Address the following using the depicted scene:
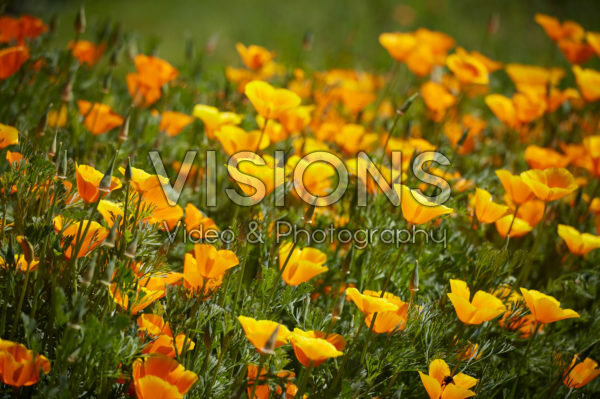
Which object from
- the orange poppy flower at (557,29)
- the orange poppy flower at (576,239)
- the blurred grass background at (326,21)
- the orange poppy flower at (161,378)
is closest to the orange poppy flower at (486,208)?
the orange poppy flower at (576,239)

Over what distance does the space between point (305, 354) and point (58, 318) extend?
429mm

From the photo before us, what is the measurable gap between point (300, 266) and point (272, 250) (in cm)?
14

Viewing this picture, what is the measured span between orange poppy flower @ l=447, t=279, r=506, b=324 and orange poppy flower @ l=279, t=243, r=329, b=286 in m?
0.27

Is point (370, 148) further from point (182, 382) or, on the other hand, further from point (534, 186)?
point (182, 382)

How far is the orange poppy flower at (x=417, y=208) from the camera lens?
1.24 metres

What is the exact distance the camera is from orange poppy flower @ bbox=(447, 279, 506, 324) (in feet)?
3.78

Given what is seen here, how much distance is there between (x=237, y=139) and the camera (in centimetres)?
158

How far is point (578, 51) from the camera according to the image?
95.2 inches

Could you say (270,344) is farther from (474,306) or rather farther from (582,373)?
(582,373)

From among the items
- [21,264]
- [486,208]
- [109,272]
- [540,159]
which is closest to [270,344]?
[109,272]

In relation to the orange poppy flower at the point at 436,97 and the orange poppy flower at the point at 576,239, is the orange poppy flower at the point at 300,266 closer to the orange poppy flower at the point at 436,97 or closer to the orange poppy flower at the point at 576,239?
the orange poppy flower at the point at 576,239

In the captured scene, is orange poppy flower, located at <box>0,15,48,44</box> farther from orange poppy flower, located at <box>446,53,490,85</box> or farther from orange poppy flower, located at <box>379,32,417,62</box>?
orange poppy flower, located at <box>446,53,490,85</box>

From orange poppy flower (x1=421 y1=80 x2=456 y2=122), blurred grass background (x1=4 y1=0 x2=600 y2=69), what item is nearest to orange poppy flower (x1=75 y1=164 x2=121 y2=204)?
orange poppy flower (x1=421 y1=80 x2=456 y2=122)

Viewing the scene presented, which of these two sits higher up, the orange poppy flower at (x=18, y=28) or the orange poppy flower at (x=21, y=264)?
the orange poppy flower at (x=18, y=28)
